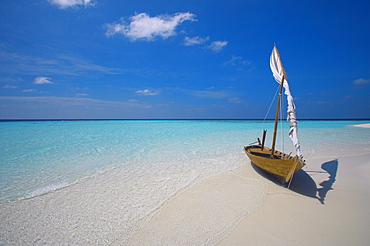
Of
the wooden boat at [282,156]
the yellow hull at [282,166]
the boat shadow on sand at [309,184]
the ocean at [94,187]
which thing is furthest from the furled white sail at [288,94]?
the ocean at [94,187]

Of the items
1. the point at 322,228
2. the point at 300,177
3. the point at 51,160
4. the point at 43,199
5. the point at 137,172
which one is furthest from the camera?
the point at 51,160

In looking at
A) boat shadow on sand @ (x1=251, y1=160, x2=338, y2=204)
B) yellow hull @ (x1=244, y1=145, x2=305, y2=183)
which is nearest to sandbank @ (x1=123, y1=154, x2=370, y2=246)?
boat shadow on sand @ (x1=251, y1=160, x2=338, y2=204)

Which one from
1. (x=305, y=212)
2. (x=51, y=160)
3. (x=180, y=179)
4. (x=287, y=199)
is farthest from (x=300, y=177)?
(x=51, y=160)

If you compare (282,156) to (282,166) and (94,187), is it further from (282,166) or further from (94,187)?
(94,187)

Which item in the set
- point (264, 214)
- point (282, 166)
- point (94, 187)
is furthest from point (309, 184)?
point (94, 187)

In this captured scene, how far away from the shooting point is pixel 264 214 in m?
4.02

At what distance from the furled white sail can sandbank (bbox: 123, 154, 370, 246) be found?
1.43 m

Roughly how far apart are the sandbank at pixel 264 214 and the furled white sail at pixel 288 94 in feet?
4.68

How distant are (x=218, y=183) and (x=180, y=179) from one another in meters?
1.47

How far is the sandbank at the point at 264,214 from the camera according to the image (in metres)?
3.24

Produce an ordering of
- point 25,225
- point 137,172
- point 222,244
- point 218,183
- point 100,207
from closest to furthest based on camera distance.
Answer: point 222,244 → point 25,225 → point 100,207 → point 218,183 → point 137,172

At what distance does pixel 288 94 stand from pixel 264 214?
451 centimetres

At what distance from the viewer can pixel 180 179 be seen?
6.43 m

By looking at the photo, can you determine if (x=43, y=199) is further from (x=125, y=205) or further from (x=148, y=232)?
(x=148, y=232)
